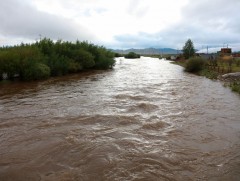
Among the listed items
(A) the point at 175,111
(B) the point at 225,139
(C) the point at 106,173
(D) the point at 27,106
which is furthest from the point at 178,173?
(D) the point at 27,106

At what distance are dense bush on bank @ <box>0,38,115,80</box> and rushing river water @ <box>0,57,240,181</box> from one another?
10.5 metres

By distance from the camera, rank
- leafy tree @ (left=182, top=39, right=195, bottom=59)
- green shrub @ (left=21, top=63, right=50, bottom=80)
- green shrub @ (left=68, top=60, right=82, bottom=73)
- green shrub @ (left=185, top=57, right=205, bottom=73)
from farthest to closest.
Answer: leafy tree @ (left=182, top=39, right=195, bottom=59) < green shrub @ (left=185, top=57, right=205, bottom=73) < green shrub @ (left=68, top=60, right=82, bottom=73) < green shrub @ (left=21, top=63, right=50, bottom=80)

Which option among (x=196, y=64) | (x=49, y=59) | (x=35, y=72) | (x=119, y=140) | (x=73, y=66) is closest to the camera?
(x=119, y=140)

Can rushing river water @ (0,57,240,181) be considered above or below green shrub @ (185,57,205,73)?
below

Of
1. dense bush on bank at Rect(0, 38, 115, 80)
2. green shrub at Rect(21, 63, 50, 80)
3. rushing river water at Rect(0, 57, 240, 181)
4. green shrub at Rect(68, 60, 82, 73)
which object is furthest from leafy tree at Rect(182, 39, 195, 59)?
rushing river water at Rect(0, 57, 240, 181)

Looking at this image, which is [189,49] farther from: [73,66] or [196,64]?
[73,66]

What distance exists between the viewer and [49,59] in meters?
29.5

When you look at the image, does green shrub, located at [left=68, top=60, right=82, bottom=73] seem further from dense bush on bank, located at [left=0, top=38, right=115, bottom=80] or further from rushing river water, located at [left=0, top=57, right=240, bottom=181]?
rushing river water, located at [left=0, top=57, right=240, bottom=181]

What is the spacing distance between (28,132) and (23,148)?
1.51 m

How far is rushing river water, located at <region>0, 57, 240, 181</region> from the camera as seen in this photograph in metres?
6.46

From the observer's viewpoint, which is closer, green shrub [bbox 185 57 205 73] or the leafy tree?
green shrub [bbox 185 57 205 73]

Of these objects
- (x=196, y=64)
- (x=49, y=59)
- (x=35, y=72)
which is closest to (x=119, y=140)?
(x=35, y=72)

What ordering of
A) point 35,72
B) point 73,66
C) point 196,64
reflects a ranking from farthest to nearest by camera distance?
point 196,64, point 73,66, point 35,72

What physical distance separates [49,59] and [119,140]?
22893 mm
